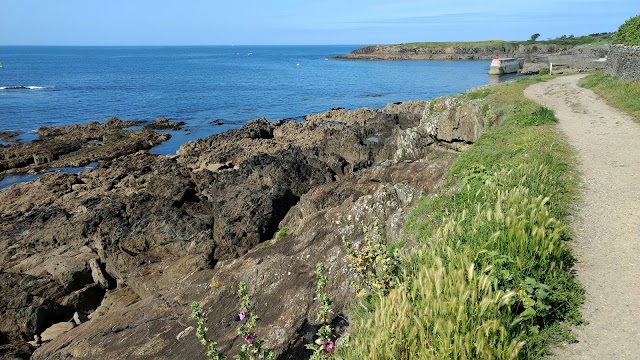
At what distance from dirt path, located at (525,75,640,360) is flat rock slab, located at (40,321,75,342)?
1580cm

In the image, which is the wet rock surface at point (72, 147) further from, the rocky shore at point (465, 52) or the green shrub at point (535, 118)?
the rocky shore at point (465, 52)

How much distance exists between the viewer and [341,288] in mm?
10586

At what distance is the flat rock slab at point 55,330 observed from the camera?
1623 cm

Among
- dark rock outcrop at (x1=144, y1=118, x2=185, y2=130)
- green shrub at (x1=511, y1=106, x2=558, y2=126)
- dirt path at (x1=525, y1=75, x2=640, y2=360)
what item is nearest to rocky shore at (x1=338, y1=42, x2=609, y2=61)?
dark rock outcrop at (x1=144, y1=118, x2=185, y2=130)

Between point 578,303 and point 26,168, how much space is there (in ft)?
135

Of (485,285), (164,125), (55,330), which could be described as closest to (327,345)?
(485,285)

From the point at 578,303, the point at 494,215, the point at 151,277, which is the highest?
the point at 494,215

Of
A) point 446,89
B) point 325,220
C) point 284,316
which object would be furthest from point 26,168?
point 446,89

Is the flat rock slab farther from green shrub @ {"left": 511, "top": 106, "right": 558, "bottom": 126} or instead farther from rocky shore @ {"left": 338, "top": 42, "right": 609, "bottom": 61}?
rocky shore @ {"left": 338, "top": 42, "right": 609, "bottom": 61}

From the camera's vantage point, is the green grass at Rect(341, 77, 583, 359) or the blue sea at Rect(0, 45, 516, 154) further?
the blue sea at Rect(0, 45, 516, 154)

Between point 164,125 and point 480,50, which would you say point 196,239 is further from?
point 480,50

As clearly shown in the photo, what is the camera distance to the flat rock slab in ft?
53.3

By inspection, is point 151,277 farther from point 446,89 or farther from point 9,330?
point 446,89

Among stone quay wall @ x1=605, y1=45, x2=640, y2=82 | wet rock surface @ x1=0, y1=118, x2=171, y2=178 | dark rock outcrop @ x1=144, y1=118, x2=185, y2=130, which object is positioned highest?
stone quay wall @ x1=605, y1=45, x2=640, y2=82
